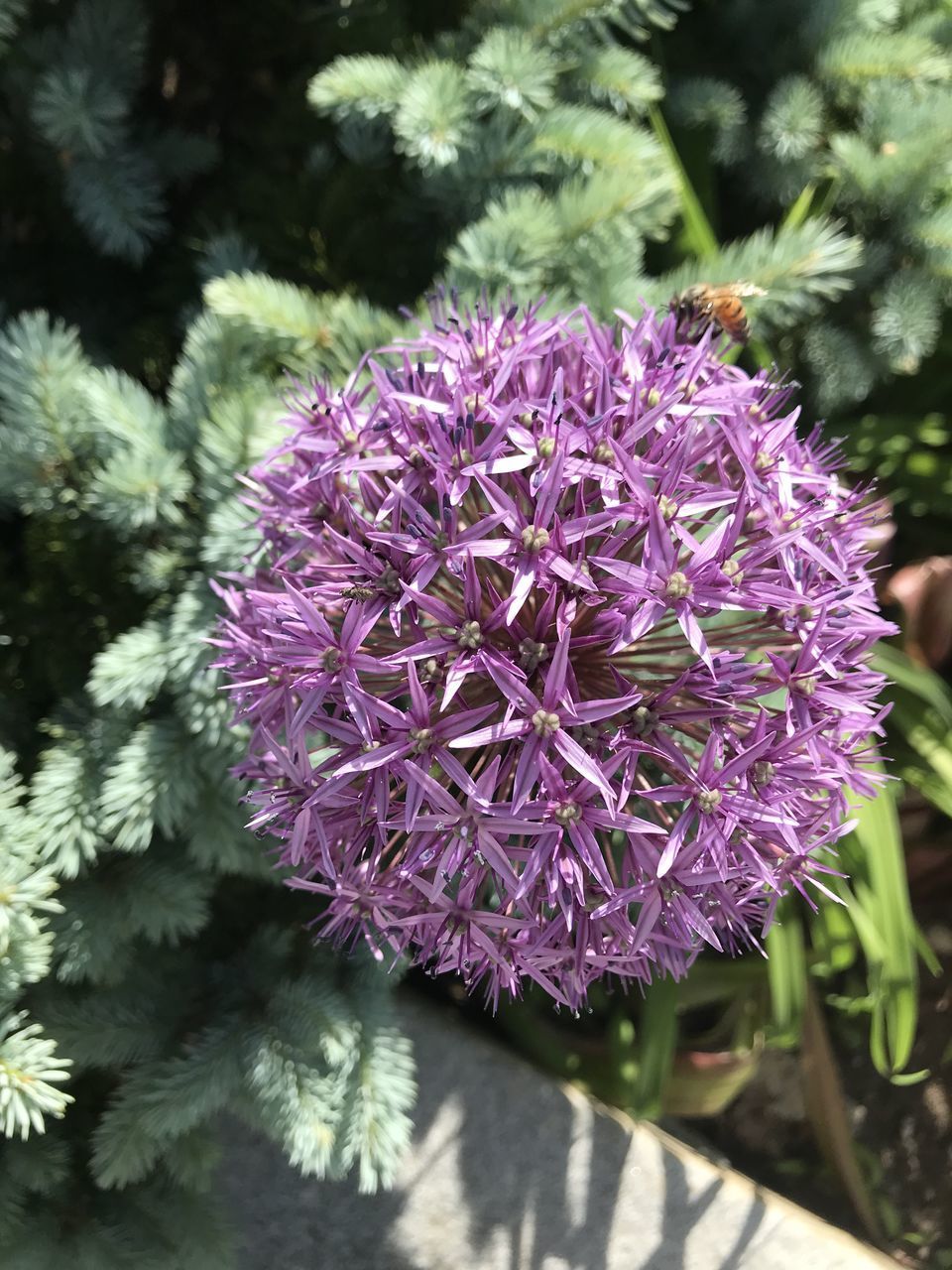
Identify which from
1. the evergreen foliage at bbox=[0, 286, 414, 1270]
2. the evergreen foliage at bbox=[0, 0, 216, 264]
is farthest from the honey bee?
the evergreen foliage at bbox=[0, 0, 216, 264]

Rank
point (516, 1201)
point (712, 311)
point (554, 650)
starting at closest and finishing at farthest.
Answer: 1. point (554, 650)
2. point (712, 311)
3. point (516, 1201)

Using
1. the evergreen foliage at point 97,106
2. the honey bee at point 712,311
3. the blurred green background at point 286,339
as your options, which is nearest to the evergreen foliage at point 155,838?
the blurred green background at point 286,339

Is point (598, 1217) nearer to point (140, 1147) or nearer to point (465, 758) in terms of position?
point (140, 1147)

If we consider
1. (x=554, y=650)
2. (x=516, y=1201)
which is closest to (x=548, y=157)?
(x=554, y=650)

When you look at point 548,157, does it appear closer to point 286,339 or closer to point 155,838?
point 286,339

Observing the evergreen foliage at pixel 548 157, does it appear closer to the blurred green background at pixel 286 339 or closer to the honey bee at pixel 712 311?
the blurred green background at pixel 286 339

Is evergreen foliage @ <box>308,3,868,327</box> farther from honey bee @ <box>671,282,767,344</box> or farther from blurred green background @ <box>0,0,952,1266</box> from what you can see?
honey bee @ <box>671,282,767,344</box>
